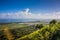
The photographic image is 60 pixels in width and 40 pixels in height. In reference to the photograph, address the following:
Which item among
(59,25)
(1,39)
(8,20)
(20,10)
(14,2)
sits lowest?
(1,39)

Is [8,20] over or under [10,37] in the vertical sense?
over

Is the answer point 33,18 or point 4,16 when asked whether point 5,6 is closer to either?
point 4,16

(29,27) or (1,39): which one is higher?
(29,27)

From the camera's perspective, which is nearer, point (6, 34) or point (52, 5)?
point (6, 34)

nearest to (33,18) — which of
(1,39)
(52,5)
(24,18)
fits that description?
(24,18)

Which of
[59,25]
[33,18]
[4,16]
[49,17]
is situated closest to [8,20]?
[4,16]

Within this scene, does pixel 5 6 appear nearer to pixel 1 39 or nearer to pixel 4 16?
pixel 4 16
